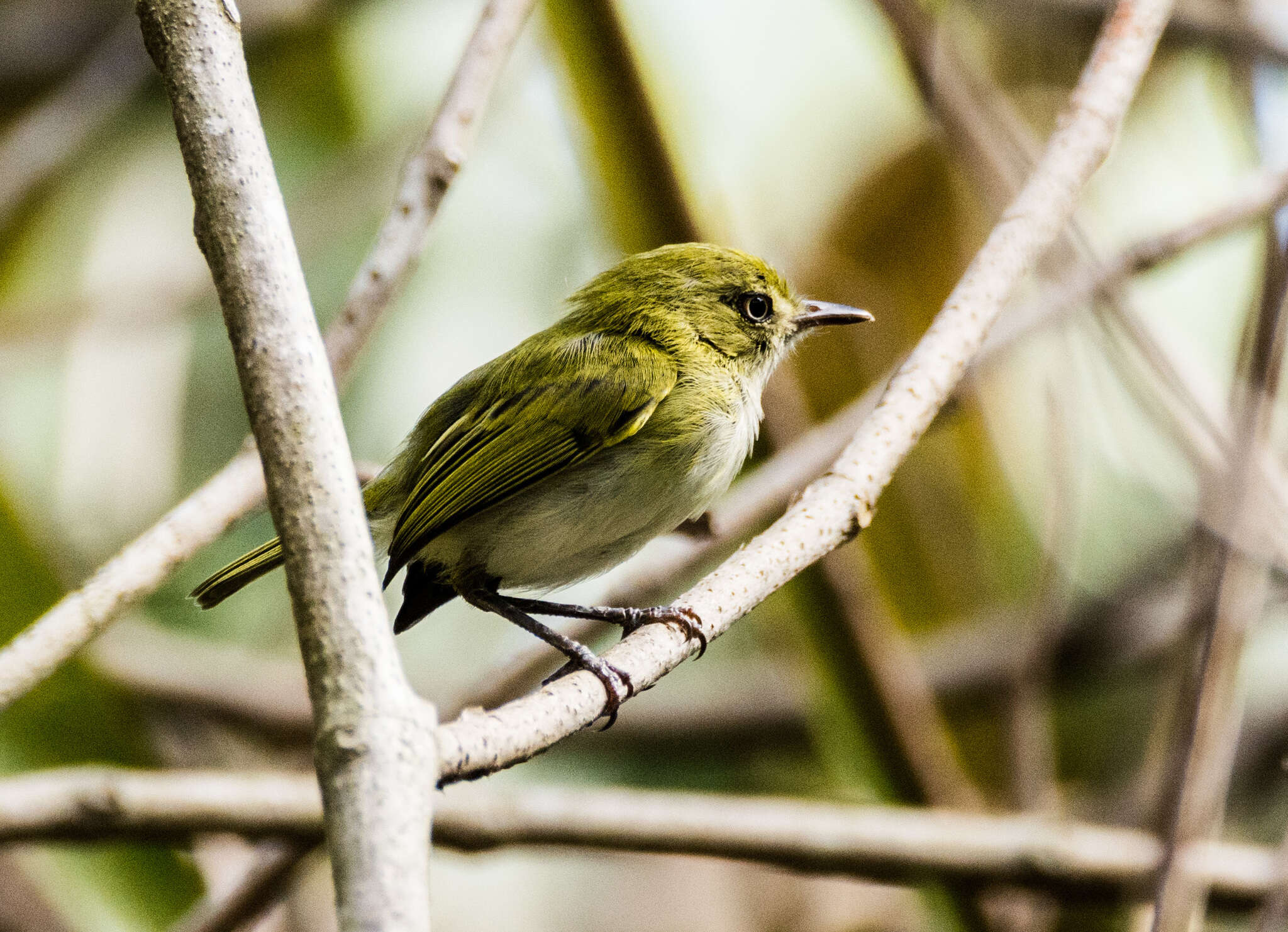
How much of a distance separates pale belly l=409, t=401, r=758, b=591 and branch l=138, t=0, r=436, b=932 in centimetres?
152

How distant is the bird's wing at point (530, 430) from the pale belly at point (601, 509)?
59 millimetres

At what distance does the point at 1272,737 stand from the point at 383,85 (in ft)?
15.9

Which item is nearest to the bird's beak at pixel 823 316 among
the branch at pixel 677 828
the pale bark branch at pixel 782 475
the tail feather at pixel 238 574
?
the pale bark branch at pixel 782 475

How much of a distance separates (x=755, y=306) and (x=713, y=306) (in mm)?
126

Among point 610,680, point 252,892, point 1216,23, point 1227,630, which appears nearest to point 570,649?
point 610,680

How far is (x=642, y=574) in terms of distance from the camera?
3.04 meters

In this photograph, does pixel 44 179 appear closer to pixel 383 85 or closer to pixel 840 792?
pixel 383 85

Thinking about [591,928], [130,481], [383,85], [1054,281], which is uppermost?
[383,85]

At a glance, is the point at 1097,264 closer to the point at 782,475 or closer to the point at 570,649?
the point at 782,475

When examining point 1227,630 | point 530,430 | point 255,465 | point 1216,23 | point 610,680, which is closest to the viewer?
point 610,680

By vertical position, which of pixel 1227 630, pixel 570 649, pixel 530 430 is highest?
pixel 530 430

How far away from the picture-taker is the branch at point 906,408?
5.78 ft

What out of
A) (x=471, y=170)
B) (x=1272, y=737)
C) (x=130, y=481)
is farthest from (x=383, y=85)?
(x=1272, y=737)

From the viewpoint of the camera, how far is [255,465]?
2.15 m
